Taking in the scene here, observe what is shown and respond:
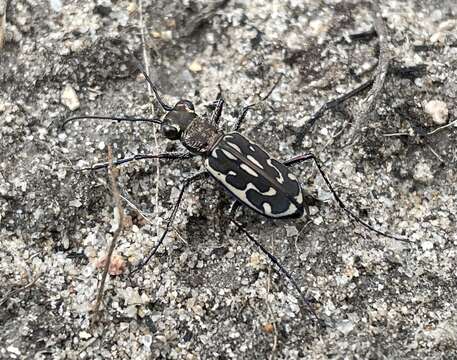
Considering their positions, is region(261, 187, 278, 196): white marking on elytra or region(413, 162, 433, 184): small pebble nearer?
region(261, 187, 278, 196): white marking on elytra

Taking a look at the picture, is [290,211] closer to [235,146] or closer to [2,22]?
[235,146]

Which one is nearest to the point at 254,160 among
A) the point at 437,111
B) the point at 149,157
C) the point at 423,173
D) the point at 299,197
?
the point at 299,197

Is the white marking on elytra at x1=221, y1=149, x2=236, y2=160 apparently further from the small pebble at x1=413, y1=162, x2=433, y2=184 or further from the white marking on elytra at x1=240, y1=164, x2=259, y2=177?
the small pebble at x1=413, y1=162, x2=433, y2=184

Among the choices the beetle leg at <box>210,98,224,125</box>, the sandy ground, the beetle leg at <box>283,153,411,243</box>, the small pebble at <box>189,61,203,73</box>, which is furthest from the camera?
the small pebble at <box>189,61,203,73</box>

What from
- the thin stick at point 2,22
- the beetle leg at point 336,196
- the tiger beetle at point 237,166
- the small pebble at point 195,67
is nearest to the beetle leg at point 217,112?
the tiger beetle at point 237,166

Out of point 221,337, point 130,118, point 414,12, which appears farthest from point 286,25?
point 221,337

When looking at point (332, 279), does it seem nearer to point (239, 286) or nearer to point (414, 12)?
point (239, 286)

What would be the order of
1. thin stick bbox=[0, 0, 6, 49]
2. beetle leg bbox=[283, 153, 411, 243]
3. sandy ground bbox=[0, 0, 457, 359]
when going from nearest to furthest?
sandy ground bbox=[0, 0, 457, 359], beetle leg bbox=[283, 153, 411, 243], thin stick bbox=[0, 0, 6, 49]

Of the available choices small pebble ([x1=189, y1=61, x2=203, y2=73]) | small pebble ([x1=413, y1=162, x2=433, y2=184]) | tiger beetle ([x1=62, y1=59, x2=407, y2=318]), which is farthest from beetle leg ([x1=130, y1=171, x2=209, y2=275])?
small pebble ([x1=413, y1=162, x2=433, y2=184])
